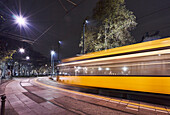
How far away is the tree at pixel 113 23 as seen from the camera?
37.3ft

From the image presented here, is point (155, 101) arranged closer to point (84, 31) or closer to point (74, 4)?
point (74, 4)

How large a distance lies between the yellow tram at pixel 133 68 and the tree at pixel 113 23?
17.7 feet

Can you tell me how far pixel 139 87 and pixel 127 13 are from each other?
371 inches

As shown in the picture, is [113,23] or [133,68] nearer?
[133,68]

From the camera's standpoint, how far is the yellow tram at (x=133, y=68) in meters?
4.69

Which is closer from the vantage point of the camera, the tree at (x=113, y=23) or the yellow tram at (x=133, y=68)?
the yellow tram at (x=133, y=68)

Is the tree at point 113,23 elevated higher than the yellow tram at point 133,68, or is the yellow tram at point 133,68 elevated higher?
the tree at point 113,23

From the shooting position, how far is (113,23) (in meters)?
A: 12.0

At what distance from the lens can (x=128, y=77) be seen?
18.2 ft

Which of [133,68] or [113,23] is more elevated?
[113,23]

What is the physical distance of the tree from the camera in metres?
11.4

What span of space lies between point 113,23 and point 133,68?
319 inches

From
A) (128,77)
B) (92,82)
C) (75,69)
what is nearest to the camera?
(128,77)

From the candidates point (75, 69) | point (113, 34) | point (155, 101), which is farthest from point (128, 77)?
point (113, 34)
